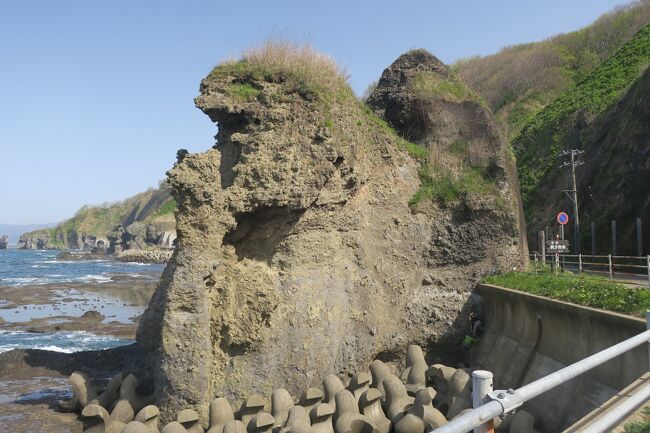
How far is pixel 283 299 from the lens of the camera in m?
12.4

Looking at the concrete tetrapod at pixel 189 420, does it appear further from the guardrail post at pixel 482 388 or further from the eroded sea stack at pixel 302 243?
the guardrail post at pixel 482 388

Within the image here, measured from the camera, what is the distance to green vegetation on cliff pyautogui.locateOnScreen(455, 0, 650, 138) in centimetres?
7388

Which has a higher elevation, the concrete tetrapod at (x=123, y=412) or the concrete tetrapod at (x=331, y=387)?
the concrete tetrapod at (x=331, y=387)

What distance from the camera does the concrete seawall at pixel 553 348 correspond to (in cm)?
873

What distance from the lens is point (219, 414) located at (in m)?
10.5

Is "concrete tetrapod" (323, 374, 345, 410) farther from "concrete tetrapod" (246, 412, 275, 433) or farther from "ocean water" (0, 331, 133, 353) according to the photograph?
"ocean water" (0, 331, 133, 353)

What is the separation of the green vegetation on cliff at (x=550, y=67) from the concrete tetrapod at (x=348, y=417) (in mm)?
62261

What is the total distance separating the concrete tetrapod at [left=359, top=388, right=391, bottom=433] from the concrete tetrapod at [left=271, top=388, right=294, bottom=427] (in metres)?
1.38

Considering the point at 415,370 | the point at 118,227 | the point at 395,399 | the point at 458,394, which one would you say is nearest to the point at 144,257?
the point at 118,227

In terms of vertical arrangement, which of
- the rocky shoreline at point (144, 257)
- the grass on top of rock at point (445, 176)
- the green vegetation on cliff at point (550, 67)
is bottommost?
the rocky shoreline at point (144, 257)

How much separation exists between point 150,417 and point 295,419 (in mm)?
2800

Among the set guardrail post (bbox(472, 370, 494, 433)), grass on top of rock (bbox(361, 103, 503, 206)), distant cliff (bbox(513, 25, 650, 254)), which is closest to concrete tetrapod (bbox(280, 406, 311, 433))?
guardrail post (bbox(472, 370, 494, 433))

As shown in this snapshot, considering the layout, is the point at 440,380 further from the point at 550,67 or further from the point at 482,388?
the point at 550,67

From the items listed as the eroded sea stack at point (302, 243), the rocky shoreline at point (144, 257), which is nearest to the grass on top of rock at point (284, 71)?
the eroded sea stack at point (302, 243)
